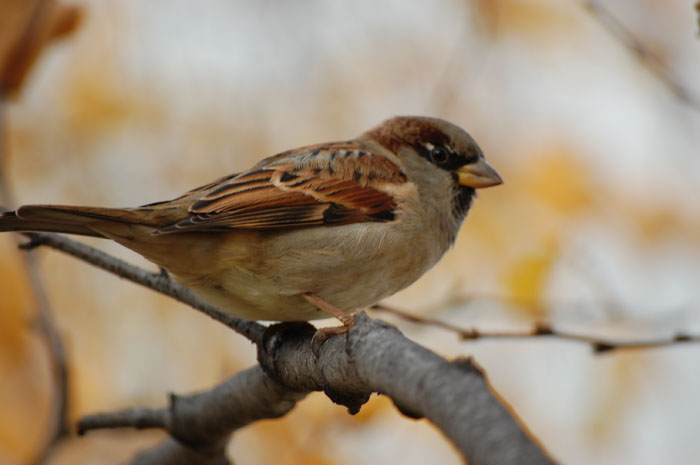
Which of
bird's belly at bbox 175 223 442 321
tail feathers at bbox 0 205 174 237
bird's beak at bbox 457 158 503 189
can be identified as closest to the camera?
tail feathers at bbox 0 205 174 237

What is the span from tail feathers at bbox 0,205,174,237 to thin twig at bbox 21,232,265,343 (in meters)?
0.09

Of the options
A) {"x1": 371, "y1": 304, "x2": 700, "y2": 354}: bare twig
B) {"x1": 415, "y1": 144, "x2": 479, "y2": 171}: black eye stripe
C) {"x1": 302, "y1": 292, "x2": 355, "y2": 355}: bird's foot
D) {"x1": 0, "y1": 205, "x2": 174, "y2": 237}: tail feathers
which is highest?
{"x1": 415, "y1": 144, "x2": 479, "y2": 171}: black eye stripe

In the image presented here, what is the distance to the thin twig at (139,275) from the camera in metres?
2.74

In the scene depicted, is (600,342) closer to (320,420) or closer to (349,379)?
(349,379)

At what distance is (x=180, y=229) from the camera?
2.75m

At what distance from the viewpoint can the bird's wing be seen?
290 centimetres

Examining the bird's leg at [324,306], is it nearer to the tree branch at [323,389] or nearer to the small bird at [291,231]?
the small bird at [291,231]

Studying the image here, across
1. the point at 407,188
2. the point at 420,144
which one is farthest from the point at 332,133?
the point at 407,188

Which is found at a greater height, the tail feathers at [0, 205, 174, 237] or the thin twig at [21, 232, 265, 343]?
the tail feathers at [0, 205, 174, 237]

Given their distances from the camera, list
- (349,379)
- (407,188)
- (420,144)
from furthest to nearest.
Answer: (420,144) → (407,188) → (349,379)

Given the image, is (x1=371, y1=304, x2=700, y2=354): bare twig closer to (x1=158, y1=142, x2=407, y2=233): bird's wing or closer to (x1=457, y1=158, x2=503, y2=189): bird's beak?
(x1=158, y1=142, x2=407, y2=233): bird's wing

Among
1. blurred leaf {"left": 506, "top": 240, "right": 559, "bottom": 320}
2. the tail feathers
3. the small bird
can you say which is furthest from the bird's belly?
blurred leaf {"left": 506, "top": 240, "right": 559, "bottom": 320}

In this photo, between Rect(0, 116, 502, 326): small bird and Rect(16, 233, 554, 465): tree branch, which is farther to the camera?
Rect(0, 116, 502, 326): small bird

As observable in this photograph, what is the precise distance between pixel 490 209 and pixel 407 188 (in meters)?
2.37
